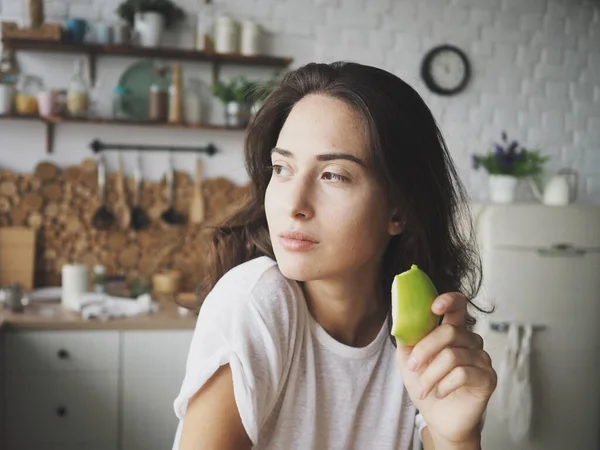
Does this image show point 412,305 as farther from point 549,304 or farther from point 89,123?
point 89,123

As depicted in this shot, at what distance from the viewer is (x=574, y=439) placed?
2932 mm

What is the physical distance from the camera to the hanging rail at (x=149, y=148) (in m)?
3.03

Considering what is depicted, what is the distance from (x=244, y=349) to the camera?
2.97 feet

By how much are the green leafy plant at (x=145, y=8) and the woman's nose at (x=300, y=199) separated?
90.9 inches

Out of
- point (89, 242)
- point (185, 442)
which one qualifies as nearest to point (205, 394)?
point (185, 442)

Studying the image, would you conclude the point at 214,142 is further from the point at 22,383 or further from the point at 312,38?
the point at 22,383

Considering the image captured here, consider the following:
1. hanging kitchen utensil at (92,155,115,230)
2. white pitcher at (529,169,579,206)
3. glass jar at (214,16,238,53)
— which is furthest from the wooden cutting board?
white pitcher at (529,169,579,206)

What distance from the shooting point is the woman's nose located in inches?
36.5

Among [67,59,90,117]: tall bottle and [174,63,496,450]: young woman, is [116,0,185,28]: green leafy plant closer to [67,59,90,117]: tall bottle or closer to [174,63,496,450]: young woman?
[67,59,90,117]: tall bottle

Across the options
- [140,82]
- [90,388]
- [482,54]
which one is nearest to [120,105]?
[140,82]

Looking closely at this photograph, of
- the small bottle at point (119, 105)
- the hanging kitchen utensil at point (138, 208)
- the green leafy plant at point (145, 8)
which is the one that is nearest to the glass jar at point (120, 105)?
the small bottle at point (119, 105)

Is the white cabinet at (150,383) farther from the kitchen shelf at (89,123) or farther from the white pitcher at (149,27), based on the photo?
the white pitcher at (149,27)

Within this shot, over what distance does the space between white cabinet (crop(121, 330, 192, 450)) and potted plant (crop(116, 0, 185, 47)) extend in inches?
56.0

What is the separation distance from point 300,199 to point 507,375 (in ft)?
7.25
